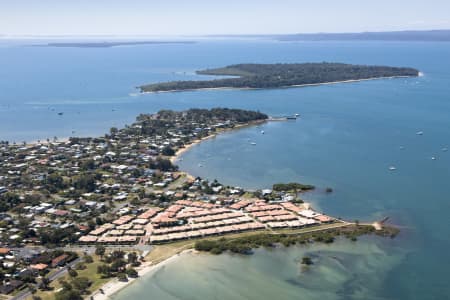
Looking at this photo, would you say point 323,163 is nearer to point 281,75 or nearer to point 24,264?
point 24,264

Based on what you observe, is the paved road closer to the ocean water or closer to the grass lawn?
the grass lawn

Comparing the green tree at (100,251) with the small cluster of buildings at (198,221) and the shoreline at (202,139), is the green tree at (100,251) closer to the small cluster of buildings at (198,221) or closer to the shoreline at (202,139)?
the small cluster of buildings at (198,221)

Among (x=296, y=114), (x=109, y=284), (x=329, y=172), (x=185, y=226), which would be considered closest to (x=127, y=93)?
(x=296, y=114)

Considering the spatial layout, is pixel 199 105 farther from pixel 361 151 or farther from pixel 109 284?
pixel 109 284

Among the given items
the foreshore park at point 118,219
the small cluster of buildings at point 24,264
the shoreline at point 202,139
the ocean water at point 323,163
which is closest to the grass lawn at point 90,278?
the foreshore park at point 118,219

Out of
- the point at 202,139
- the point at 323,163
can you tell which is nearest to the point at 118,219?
the point at 323,163
